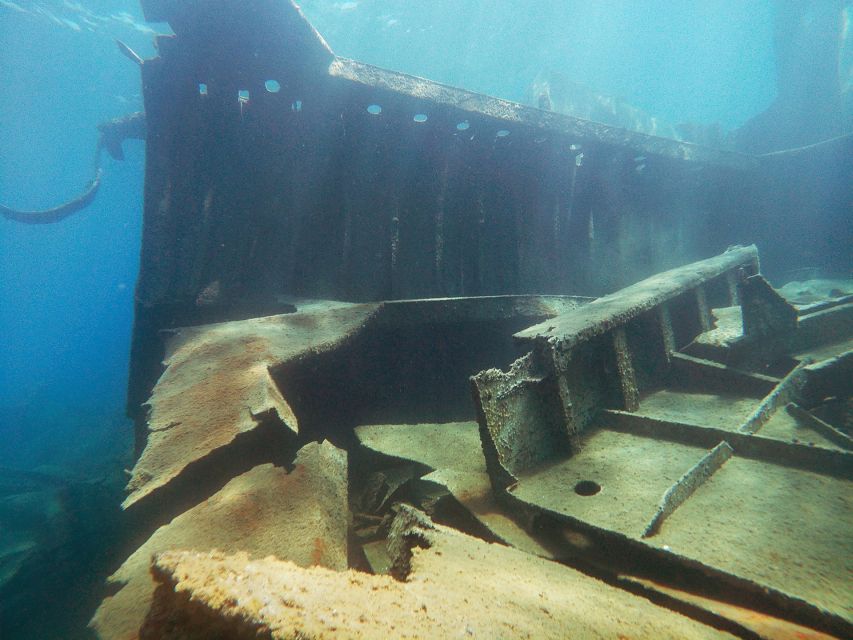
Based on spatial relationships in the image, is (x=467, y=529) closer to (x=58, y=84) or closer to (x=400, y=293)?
(x=400, y=293)

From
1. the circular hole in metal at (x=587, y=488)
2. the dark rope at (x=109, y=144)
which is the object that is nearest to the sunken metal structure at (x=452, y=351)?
the circular hole in metal at (x=587, y=488)

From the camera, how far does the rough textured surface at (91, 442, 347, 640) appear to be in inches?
61.4

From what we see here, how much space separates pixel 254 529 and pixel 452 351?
9.32 feet

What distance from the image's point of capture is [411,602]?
3.67 feet

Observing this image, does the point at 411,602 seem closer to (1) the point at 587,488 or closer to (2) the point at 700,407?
(1) the point at 587,488

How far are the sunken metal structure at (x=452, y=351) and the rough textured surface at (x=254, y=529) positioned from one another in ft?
0.06

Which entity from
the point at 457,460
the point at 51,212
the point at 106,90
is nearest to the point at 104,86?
the point at 106,90

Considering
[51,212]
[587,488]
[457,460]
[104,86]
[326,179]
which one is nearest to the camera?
[587,488]

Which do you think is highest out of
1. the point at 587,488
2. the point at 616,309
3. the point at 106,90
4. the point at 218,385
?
the point at 106,90

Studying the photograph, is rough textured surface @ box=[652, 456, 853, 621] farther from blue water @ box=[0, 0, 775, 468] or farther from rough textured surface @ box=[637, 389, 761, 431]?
blue water @ box=[0, 0, 775, 468]

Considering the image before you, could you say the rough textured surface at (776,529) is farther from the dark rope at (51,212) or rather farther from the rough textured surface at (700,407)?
the dark rope at (51,212)

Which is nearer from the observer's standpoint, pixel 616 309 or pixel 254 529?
pixel 254 529

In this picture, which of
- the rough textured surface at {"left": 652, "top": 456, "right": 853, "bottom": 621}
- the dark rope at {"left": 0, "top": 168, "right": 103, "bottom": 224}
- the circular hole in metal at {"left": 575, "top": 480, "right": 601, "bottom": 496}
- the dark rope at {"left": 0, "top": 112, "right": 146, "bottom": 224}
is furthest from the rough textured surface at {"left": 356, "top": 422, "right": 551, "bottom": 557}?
the dark rope at {"left": 0, "top": 168, "right": 103, "bottom": 224}

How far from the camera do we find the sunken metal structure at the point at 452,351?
1.80 meters
